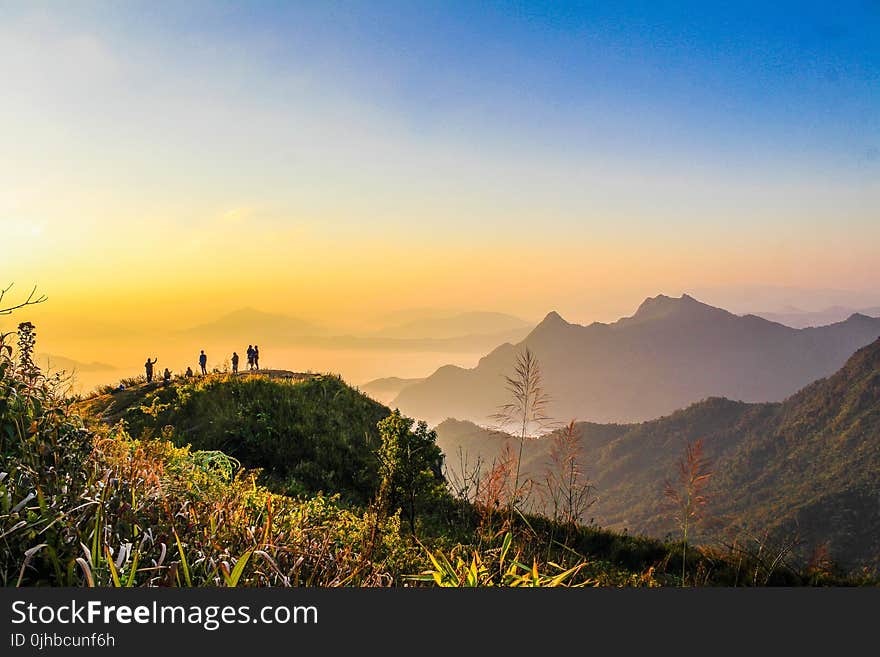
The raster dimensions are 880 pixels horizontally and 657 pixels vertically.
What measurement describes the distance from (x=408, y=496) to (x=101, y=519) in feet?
20.7

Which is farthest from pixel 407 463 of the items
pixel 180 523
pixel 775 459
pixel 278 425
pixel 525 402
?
pixel 775 459

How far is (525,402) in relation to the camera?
782 centimetres

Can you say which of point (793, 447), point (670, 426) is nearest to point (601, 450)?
point (670, 426)

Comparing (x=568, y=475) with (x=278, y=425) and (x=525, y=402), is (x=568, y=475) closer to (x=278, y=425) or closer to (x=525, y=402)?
(x=525, y=402)

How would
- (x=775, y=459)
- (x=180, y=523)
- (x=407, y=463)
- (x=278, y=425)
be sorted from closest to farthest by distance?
(x=180, y=523)
(x=407, y=463)
(x=278, y=425)
(x=775, y=459)

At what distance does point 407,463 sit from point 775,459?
372 ft

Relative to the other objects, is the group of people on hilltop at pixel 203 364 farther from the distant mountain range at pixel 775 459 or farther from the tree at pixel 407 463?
the distant mountain range at pixel 775 459

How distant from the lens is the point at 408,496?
366 inches

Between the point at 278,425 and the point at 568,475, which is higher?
the point at 278,425

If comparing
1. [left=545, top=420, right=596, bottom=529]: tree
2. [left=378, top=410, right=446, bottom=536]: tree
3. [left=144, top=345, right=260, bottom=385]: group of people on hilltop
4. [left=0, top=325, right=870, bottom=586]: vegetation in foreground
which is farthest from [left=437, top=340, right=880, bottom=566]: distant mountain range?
[left=0, top=325, right=870, bottom=586]: vegetation in foreground

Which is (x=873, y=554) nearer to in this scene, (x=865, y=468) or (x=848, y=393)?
(x=865, y=468)

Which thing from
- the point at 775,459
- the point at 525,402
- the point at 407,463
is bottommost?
the point at 775,459

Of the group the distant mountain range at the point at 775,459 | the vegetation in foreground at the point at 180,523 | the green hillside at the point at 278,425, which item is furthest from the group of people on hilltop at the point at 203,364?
the distant mountain range at the point at 775,459

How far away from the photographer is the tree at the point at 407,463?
358 inches
